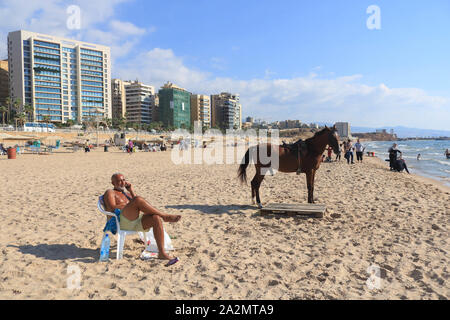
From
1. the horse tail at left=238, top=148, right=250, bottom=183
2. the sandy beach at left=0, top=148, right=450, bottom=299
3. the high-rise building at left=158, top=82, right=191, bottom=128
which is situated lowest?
the sandy beach at left=0, top=148, right=450, bottom=299

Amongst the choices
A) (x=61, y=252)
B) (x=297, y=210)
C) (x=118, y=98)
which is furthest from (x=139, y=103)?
(x=61, y=252)

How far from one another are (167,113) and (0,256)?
5609 inches

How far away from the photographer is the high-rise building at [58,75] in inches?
3971

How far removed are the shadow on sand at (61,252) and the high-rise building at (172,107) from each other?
13461 cm

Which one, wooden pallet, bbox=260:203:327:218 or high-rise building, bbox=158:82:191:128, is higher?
high-rise building, bbox=158:82:191:128

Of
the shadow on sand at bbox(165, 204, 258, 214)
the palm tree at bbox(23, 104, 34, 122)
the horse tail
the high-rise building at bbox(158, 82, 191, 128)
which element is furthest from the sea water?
the high-rise building at bbox(158, 82, 191, 128)

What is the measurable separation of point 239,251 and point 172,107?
142901 millimetres

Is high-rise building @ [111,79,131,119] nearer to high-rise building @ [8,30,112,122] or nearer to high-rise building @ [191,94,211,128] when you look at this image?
high-rise building @ [8,30,112,122]

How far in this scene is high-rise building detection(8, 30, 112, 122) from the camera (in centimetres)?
10088

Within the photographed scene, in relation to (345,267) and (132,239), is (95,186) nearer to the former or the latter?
(132,239)

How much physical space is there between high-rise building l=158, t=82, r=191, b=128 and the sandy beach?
132 m

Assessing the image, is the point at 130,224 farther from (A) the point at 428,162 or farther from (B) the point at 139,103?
(B) the point at 139,103

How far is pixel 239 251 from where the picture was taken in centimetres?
496
